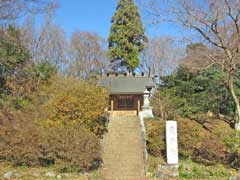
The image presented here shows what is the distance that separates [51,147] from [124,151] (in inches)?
149

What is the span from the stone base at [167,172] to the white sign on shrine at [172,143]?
0.23 meters

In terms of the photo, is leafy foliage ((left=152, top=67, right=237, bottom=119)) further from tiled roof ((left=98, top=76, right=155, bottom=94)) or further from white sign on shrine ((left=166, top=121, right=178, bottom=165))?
white sign on shrine ((left=166, top=121, right=178, bottom=165))

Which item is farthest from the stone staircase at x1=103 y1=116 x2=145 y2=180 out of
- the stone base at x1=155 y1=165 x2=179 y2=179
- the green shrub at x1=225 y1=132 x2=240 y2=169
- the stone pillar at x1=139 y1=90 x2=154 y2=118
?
the green shrub at x1=225 y1=132 x2=240 y2=169

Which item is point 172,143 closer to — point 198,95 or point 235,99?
point 235,99

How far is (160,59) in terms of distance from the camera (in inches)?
1423

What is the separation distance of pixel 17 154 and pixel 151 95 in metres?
14.0

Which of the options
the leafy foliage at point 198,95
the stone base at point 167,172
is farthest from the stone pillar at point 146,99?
the stone base at point 167,172

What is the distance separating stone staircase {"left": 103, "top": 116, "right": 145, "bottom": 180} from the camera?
1241 centimetres

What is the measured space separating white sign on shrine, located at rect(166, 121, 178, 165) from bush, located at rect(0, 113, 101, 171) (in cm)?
308

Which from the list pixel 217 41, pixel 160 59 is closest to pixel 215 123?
pixel 217 41

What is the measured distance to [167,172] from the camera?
41.8ft

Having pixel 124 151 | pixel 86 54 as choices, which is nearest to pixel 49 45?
pixel 86 54

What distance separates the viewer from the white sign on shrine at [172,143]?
43.8 ft

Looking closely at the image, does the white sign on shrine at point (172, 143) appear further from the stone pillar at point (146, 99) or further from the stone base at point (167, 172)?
the stone pillar at point (146, 99)
